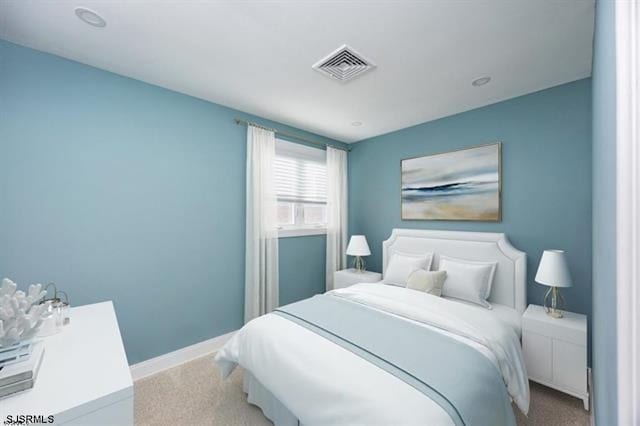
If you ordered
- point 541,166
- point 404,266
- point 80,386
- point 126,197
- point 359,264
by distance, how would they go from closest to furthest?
point 80,386 < point 126,197 < point 541,166 < point 404,266 < point 359,264

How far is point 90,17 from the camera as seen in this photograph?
1.58 meters

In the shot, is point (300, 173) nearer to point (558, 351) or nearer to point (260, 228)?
point (260, 228)

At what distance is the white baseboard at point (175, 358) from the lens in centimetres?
227

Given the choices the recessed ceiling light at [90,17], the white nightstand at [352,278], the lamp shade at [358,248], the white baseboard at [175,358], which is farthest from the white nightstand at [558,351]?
the recessed ceiling light at [90,17]

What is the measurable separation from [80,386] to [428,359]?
5.08ft

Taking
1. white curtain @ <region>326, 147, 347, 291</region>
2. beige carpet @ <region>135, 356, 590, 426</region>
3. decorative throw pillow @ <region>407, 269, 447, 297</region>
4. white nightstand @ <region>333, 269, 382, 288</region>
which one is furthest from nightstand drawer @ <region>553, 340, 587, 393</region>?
white curtain @ <region>326, 147, 347, 291</region>

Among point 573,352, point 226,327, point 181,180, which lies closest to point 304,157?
point 181,180

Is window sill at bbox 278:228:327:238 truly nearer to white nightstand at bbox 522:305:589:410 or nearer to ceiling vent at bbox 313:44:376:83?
ceiling vent at bbox 313:44:376:83

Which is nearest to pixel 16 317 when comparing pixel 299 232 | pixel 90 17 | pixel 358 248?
pixel 90 17

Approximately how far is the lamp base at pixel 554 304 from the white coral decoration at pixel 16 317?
10.7 feet

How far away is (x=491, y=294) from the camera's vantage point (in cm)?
259

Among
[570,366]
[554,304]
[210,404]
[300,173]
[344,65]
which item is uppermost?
[344,65]

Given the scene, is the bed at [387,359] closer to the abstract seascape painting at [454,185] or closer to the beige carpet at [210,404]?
the beige carpet at [210,404]

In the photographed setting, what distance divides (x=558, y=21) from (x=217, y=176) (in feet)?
9.47
